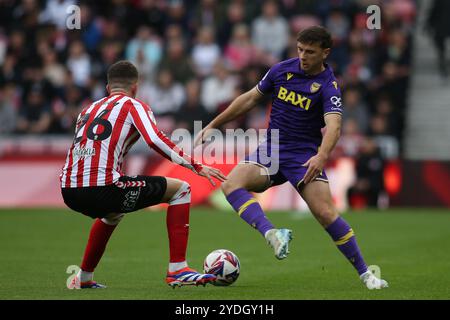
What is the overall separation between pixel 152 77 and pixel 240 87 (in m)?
2.20

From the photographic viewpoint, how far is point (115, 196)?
817cm

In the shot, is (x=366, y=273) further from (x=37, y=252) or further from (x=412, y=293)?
(x=37, y=252)

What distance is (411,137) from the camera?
864 inches

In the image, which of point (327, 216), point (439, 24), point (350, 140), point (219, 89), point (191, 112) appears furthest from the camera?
point (439, 24)

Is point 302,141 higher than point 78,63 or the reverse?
the reverse

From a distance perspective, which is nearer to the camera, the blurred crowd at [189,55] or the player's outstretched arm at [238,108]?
the player's outstretched arm at [238,108]

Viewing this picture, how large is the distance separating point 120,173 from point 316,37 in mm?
2040

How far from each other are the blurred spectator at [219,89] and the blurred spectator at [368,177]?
3097 millimetres

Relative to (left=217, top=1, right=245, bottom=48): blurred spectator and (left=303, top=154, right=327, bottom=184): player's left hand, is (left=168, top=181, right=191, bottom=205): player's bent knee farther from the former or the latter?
(left=217, top=1, right=245, bottom=48): blurred spectator

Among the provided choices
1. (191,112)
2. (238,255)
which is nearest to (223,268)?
(238,255)

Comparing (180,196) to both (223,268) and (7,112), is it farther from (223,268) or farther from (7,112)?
(7,112)

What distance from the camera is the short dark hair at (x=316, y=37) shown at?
8.44 metres

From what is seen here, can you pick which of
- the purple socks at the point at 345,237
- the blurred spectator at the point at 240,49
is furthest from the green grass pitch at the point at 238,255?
the blurred spectator at the point at 240,49

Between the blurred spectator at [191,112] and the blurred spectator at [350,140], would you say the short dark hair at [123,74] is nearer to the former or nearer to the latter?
the blurred spectator at [350,140]
